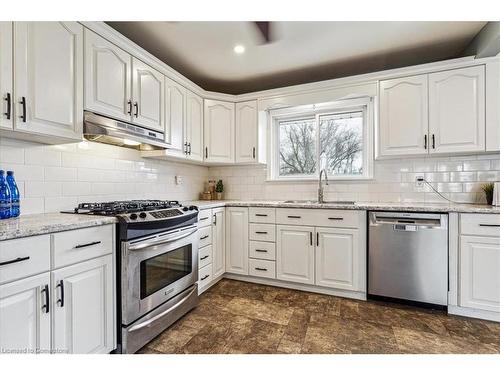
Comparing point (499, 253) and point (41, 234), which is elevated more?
point (41, 234)

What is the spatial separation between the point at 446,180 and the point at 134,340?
3.19 m

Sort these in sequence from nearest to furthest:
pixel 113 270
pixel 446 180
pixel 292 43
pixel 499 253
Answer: pixel 113 270
pixel 499 253
pixel 292 43
pixel 446 180

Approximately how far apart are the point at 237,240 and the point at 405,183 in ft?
6.57

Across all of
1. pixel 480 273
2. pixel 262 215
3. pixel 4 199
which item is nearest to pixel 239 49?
pixel 262 215

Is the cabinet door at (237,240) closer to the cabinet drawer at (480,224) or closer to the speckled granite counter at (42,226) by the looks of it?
the speckled granite counter at (42,226)

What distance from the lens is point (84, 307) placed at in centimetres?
139

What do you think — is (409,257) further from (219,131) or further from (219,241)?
(219,131)

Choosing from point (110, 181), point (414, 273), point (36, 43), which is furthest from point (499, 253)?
point (36, 43)

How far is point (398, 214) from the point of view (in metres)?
2.25

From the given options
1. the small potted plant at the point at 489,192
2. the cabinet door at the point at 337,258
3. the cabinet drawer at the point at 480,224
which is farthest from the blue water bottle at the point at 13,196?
the small potted plant at the point at 489,192

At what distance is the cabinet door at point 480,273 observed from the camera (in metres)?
1.99

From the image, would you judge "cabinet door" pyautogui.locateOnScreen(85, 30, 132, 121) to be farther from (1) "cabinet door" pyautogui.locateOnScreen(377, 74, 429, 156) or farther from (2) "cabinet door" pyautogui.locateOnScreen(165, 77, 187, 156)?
(1) "cabinet door" pyautogui.locateOnScreen(377, 74, 429, 156)

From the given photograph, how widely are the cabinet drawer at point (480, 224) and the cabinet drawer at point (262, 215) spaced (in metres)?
1.66

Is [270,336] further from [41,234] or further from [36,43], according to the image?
[36,43]
